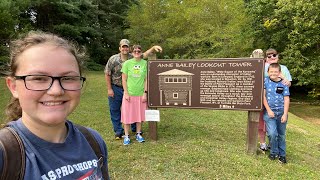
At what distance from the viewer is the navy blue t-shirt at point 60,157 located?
123 cm

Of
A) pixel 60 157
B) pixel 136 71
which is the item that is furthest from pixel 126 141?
pixel 60 157

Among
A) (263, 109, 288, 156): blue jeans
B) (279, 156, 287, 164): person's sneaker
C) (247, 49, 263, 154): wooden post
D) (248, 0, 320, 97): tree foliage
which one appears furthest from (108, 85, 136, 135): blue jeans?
(248, 0, 320, 97): tree foliage

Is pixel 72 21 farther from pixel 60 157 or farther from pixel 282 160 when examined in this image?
pixel 60 157

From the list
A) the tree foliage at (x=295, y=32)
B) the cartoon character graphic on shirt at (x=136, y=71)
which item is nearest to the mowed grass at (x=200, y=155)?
the cartoon character graphic on shirt at (x=136, y=71)

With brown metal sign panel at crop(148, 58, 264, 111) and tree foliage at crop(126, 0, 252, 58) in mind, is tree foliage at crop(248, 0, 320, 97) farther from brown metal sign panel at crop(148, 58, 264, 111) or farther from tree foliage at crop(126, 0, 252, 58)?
brown metal sign panel at crop(148, 58, 264, 111)

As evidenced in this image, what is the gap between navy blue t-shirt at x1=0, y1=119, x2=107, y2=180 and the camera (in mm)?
1227

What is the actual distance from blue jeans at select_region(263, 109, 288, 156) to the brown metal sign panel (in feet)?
0.96

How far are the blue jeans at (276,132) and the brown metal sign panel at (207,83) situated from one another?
0.96 ft

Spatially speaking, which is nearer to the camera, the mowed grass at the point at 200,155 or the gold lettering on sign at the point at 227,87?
the mowed grass at the point at 200,155

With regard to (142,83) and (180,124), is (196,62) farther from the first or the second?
(180,124)

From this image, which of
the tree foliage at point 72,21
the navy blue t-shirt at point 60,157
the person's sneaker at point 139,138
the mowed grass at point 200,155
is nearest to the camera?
the navy blue t-shirt at point 60,157

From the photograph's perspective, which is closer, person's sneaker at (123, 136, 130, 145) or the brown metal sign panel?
the brown metal sign panel

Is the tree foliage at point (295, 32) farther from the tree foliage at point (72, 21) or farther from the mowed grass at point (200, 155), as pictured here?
the tree foliage at point (72, 21)

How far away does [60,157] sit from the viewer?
132cm
